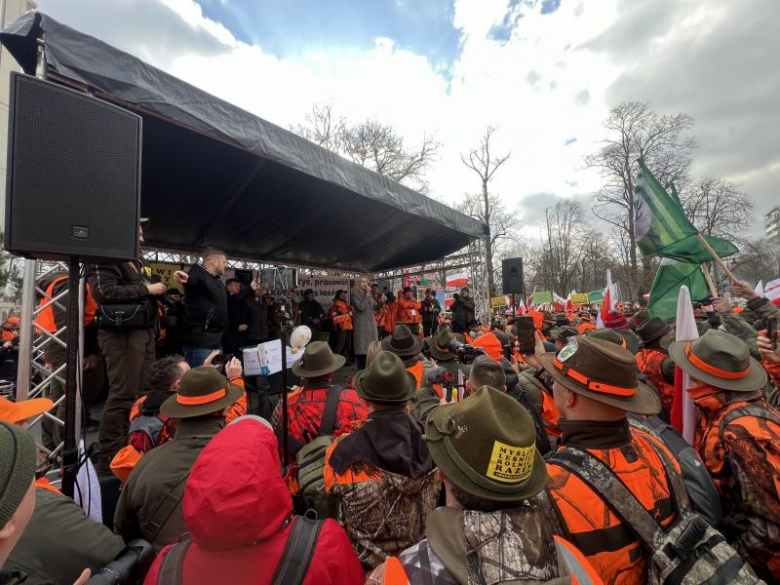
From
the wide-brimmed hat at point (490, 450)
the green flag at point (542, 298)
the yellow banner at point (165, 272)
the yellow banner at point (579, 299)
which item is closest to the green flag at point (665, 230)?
the wide-brimmed hat at point (490, 450)

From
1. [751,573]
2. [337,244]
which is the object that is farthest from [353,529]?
[337,244]

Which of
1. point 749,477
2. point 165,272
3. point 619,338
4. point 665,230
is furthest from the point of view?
point 165,272

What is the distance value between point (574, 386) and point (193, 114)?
4.49 metres

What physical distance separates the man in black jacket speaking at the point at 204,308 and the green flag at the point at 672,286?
555 cm

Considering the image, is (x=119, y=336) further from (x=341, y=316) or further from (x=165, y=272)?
(x=341, y=316)

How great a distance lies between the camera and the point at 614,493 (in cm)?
133

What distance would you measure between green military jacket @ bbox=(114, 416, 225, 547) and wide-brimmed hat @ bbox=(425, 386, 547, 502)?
1.47m

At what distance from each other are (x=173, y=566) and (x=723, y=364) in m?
2.75

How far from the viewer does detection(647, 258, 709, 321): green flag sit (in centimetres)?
474

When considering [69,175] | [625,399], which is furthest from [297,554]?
[69,175]

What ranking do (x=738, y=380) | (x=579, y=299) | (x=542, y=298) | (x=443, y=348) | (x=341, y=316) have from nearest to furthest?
(x=738, y=380), (x=443, y=348), (x=341, y=316), (x=579, y=299), (x=542, y=298)

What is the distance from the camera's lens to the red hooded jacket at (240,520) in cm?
108

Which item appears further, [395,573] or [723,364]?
[723,364]

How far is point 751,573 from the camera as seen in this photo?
1.11 meters
